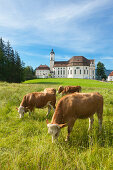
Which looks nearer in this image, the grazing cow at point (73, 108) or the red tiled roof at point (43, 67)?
the grazing cow at point (73, 108)

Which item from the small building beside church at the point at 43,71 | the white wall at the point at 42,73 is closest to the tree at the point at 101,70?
the small building beside church at the point at 43,71

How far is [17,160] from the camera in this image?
2.35 meters

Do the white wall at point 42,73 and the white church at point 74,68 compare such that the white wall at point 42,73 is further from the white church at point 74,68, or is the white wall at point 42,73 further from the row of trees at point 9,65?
the row of trees at point 9,65

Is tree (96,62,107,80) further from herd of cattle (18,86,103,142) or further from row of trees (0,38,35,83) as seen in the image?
herd of cattle (18,86,103,142)

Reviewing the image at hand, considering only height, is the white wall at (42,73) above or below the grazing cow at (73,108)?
above

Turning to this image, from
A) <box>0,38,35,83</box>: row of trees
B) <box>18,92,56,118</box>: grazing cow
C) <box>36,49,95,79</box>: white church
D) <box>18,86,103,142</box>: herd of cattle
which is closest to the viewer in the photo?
<box>18,86,103,142</box>: herd of cattle

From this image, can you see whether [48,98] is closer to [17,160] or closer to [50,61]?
[17,160]

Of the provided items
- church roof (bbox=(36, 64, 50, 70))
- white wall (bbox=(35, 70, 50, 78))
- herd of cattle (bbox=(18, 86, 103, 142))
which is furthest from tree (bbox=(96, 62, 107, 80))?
herd of cattle (bbox=(18, 86, 103, 142))

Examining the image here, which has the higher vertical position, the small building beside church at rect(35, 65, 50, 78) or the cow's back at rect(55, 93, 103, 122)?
the small building beside church at rect(35, 65, 50, 78)

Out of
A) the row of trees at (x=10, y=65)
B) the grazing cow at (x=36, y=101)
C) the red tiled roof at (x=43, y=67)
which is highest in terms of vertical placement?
the red tiled roof at (x=43, y=67)

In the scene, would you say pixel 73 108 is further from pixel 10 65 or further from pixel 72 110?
pixel 10 65

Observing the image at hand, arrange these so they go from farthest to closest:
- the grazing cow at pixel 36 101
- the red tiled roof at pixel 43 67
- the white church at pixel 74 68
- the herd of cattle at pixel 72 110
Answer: the red tiled roof at pixel 43 67 < the white church at pixel 74 68 < the grazing cow at pixel 36 101 < the herd of cattle at pixel 72 110

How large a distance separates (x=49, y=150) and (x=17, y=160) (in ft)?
2.47

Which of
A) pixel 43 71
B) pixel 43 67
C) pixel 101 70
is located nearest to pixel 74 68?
pixel 101 70
